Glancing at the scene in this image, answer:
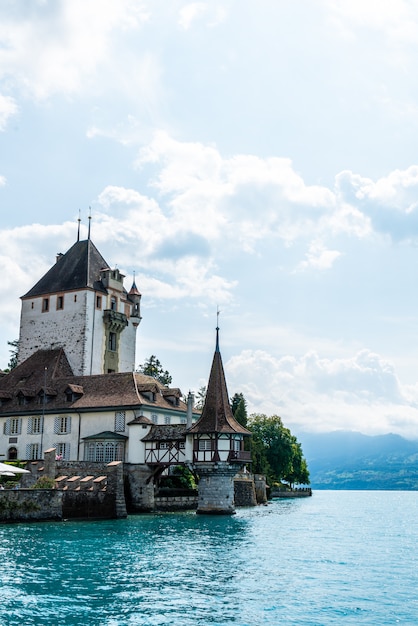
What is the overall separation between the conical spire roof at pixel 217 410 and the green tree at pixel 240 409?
36610 mm

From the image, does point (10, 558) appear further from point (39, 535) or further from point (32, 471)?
point (32, 471)

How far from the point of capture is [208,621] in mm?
19469

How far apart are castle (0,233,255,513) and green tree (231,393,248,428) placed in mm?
23049

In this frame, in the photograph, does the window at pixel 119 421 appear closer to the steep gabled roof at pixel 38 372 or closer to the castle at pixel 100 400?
the castle at pixel 100 400

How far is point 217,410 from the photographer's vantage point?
56125mm

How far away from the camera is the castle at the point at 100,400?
5525 cm

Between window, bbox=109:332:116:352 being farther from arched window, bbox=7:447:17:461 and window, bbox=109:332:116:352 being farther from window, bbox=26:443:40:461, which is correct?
arched window, bbox=7:447:17:461

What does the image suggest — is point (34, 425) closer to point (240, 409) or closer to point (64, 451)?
point (64, 451)

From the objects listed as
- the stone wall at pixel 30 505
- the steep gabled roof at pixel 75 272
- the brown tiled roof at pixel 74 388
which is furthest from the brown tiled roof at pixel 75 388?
the stone wall at pixel 30 505

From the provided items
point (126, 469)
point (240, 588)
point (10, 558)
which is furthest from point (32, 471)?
point (240, 588)

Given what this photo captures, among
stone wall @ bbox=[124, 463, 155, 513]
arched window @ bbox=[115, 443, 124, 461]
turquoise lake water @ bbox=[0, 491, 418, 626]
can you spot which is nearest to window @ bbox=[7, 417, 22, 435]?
arched window @ bbox=[115, 443, 124, 461]

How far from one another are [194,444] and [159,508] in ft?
17.9

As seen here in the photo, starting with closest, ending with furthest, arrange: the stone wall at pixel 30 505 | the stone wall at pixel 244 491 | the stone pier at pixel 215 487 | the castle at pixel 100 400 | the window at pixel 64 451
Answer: the stone wall at pixel 30 505 < the stone pier at pixel 215 487 < the castle at pixel 100 400 < the window at pixel 64 451 < the stone wall at pixel 244 491

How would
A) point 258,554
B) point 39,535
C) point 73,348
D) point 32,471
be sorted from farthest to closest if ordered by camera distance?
1. point 73,348
2. point 32,471
3. point 39,535
4. point 258,554
